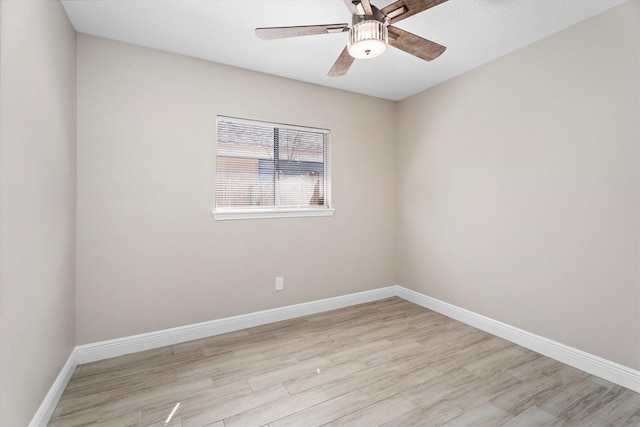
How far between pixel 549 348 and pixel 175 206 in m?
3.25

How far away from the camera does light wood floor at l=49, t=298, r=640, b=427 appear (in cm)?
167

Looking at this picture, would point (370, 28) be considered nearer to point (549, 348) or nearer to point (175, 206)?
point (175, 206)

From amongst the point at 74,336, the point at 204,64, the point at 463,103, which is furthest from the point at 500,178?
the point at 74,336

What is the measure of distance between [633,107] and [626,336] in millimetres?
1481

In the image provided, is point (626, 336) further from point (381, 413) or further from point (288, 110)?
point (288, 110)

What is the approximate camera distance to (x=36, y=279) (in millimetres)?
1513

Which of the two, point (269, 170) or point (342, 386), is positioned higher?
point (269, 170)

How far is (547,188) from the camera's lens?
91.0 inches

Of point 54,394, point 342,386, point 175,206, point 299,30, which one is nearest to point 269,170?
point 175,206

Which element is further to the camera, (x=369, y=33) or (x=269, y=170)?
(x=269, y=170)

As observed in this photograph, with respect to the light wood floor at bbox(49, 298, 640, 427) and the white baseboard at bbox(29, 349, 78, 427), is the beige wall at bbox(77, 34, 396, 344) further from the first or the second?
the light wood floor at bbox(49, 298, 640, 427)

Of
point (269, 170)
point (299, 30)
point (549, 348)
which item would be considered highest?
point (299, 30)

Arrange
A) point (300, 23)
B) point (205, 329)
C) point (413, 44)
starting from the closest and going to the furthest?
point (413, 44) → point (300, 23) → point (205, 329)

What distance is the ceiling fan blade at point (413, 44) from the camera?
1694 mm
